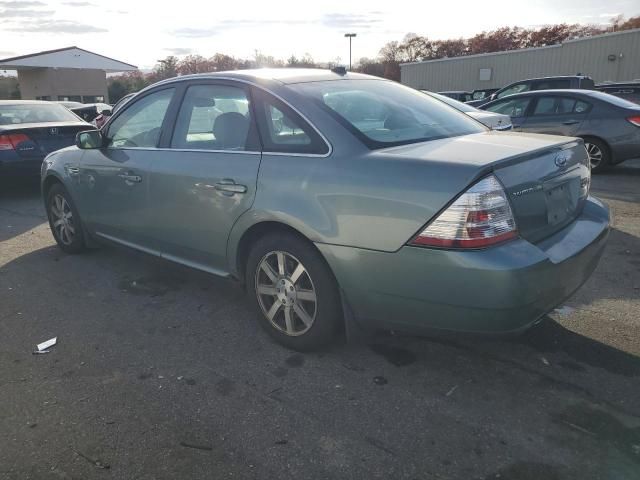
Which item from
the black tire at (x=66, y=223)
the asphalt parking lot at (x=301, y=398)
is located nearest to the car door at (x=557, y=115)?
the asphalt parking lot at (x=301, y=398)

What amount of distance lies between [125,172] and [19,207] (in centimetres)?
477

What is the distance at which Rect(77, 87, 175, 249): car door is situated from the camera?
3.99m

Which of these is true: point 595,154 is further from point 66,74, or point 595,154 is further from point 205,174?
point 66,74

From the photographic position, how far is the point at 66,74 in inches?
1655

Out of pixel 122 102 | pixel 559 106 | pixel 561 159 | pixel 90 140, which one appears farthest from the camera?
pixel 559 106

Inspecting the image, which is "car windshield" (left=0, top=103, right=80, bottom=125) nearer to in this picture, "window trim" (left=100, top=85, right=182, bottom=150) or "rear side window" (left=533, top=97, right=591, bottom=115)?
"window trim" (left=100, top=85, right=182, bottom=150)

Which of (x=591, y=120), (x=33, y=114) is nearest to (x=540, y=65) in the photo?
(x=591, y=120)

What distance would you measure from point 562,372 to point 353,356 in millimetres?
1154

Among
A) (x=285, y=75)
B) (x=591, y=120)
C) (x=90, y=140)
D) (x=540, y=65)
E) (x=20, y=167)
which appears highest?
(x=540, y=65)

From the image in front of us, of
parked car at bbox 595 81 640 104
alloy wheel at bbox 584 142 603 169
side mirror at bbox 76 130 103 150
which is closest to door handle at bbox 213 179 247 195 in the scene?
side mirror at bbox 76 130 103 150

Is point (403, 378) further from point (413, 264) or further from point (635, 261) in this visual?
point (635, 261)

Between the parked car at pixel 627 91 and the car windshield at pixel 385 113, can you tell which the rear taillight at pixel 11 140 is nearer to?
the car windshield at pixel 385 113

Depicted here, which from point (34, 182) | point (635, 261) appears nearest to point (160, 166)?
point (635, 261)

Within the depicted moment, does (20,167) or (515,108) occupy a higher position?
(515,108)
